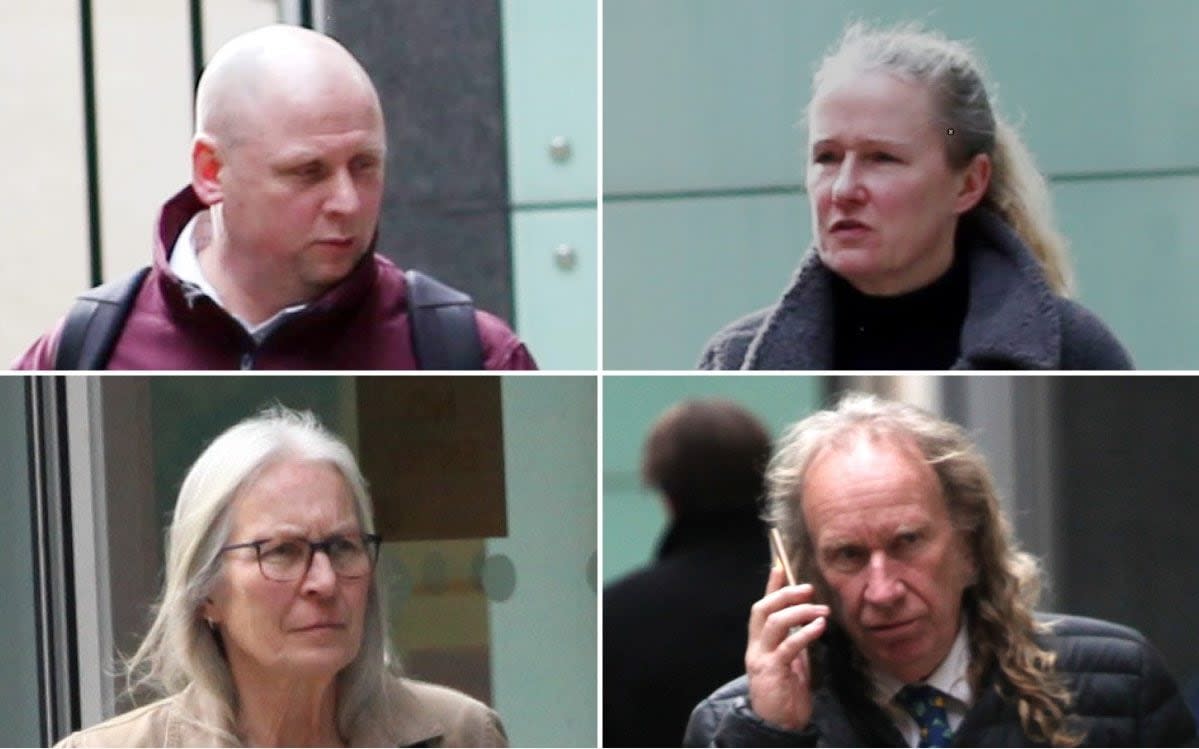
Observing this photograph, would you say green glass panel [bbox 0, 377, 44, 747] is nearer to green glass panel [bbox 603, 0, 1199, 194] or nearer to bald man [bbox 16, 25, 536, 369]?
bald man [bbox 16, 25, 536, 369]

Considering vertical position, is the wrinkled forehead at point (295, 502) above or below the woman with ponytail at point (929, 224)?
below

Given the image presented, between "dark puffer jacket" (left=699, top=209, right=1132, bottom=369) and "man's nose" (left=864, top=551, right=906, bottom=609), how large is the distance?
294 mm

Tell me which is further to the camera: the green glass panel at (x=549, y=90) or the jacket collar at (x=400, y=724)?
the jacket collar at (x=400, y=724)

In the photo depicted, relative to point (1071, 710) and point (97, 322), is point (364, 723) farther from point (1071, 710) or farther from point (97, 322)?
point (1071, 710)

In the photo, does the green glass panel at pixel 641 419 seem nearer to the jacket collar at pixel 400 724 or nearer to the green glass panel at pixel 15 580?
the jacket collar at pixel 400 724

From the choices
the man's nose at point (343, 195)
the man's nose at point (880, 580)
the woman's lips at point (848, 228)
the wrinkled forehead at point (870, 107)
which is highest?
the wrinkled forehead at point (870, 107)

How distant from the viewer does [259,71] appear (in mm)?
2967

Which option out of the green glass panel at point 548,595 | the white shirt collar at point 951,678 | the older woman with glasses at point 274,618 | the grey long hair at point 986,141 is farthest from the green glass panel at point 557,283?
the white shirt collar at point 951,678

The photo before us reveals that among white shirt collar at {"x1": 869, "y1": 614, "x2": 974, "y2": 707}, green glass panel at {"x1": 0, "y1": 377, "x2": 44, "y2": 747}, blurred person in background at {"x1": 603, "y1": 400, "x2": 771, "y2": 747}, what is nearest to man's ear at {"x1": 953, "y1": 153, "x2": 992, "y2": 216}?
blurred person in background at {"x1": 603, "y1": 400, "x2": 771, "y2": 747}

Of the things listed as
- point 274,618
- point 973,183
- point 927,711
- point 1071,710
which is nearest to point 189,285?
point 274,618

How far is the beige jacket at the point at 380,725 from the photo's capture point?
3.18 meters

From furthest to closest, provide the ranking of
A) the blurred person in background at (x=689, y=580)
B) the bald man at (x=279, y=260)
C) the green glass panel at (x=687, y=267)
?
1. the blurred person in background at (x=689, y=580)
2. the green glass panel at (x=687, y=267)
3. the bald man at (x=279, y=260)

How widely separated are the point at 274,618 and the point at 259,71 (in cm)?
79

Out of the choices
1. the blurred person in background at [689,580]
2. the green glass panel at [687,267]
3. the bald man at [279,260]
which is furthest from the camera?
the blurred person in background at [689,580]
